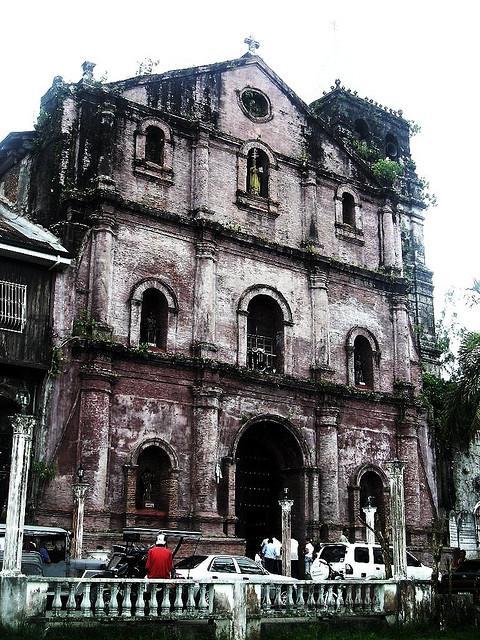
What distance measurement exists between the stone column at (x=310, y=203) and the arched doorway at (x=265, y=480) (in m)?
Answer: 6.32

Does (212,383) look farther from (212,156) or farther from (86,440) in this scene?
(212,156)

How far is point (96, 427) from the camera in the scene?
20516mm

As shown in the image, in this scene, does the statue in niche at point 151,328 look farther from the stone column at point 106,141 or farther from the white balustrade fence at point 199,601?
the white balustrade fence at point 199,601

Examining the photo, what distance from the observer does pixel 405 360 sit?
27.7 meters

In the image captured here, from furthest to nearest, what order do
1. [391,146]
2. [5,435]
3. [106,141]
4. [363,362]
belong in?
1. [391,146]
2. [363,362]
3. [106,141]
4. [5,435]

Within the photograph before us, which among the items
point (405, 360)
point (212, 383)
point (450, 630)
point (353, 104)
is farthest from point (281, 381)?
point (353, 104)

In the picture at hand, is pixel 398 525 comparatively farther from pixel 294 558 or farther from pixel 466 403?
pixel 294 558

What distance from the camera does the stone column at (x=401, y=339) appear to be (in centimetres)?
2755

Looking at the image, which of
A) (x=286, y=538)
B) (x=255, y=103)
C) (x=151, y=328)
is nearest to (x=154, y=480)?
(x=151, y=328)

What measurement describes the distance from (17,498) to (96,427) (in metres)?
7.18

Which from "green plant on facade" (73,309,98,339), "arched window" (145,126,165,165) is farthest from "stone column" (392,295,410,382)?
"green plant on facade" (73,309,98,339)

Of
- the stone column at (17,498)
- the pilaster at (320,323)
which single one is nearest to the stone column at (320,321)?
the pilaster at (320,323)

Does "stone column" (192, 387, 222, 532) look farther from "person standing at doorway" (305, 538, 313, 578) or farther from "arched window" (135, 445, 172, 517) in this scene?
"person standing at doorway" (305, 538, 313, 578)

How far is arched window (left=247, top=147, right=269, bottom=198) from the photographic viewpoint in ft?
86.5
